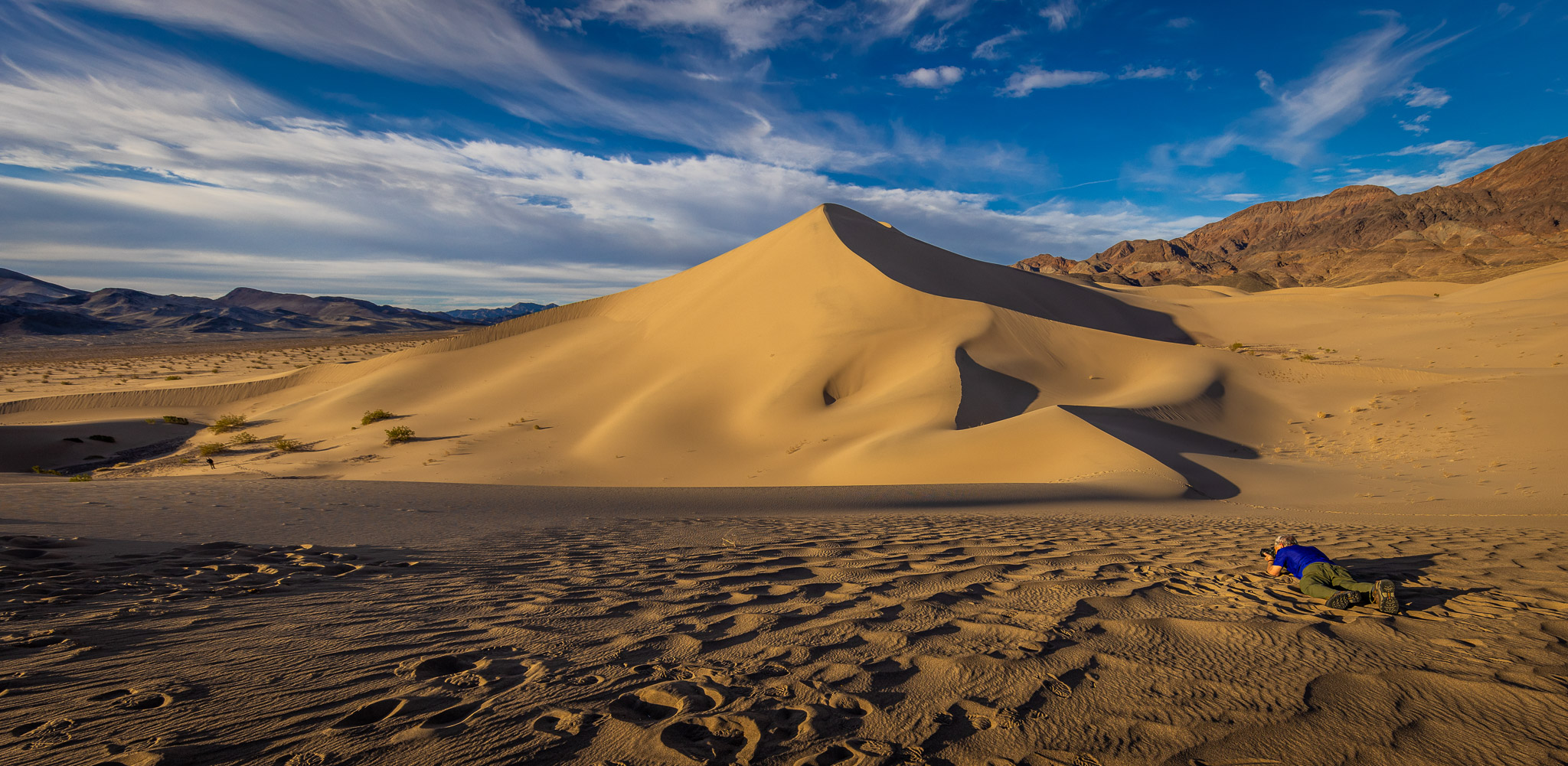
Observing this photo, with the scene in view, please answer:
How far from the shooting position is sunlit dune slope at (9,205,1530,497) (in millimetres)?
12734

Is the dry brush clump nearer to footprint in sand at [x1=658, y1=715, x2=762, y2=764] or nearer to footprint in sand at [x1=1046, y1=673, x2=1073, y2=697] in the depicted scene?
footprint in sand at [x1=658, y1=715, x2=762, y2=764]

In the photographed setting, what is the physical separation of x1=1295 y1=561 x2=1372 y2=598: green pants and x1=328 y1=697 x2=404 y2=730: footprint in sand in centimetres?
481

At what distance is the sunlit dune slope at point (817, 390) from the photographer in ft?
41.8

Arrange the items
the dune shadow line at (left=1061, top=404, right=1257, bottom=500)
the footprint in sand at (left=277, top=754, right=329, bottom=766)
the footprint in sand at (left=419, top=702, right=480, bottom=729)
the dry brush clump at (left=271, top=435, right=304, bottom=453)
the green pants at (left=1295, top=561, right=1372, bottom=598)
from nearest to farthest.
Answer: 1. the footprint in sand at (left=277, top=754, right=329, bottom=766)
2. the footprint in sand at (left=419, top=702, right=480, bottom=729)
3. the green pants at (left=1295, top=561, right=1372, bottom=598)
4. the dune shadow line at (left=1061, top=404, right=1257, bottom=500)
5. the dry brush clump at (left=271, top=435, right=304, bottom=453)

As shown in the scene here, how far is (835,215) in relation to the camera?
2977 centimetres

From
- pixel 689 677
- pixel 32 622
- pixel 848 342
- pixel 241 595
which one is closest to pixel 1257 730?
pixel 689 677

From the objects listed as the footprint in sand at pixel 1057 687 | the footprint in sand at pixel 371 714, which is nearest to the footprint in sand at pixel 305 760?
the footprint in sand at pixel 371 714

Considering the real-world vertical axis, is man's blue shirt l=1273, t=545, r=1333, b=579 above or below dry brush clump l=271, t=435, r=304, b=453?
above

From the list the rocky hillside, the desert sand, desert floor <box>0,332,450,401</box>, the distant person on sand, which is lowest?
desert floor <box>0,332,450,401</box>

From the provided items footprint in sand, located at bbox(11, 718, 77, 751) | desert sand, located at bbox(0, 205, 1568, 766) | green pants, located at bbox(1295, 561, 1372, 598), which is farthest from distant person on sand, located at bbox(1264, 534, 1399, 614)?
footprint in sand, located at bbox(11, 718, 77, 751)

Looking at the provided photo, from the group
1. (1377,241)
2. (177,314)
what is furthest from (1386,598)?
(177,314)

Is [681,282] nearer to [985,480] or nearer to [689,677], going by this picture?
[985,480]

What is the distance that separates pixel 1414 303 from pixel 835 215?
91.8ft

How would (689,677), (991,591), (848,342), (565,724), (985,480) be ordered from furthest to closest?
1. (848,342)
2. (985,480)
3. (991,591)
4. (689,677)
5. (565,724)
